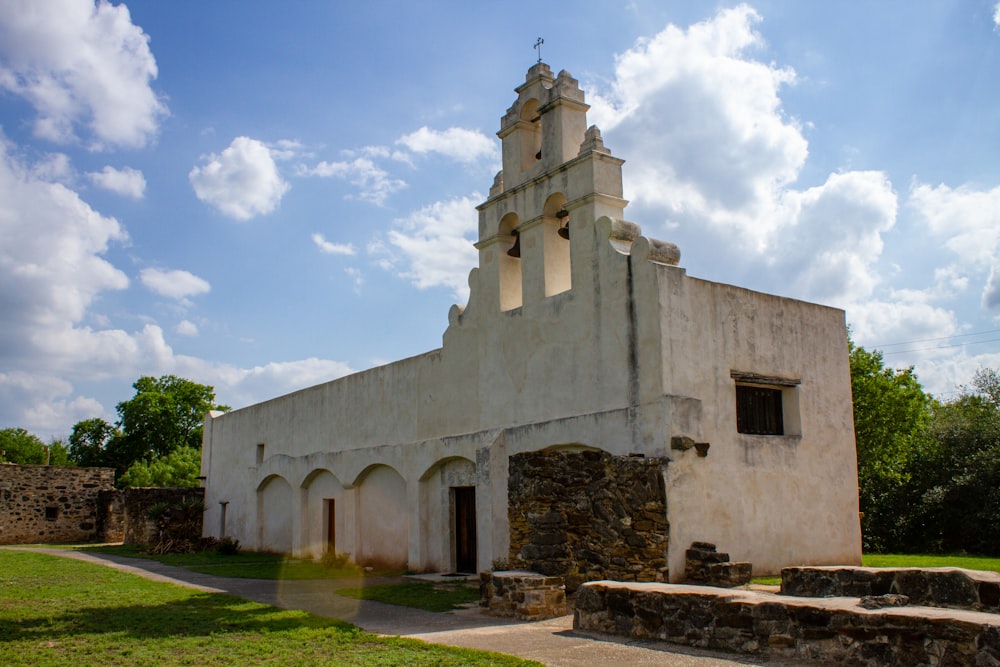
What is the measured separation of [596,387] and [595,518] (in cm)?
256

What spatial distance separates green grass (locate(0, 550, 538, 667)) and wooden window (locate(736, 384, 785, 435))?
7226 mm

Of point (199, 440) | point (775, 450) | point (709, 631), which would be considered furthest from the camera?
point (199, 440)

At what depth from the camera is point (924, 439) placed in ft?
74.9

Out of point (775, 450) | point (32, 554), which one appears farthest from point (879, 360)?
point (32, 554)

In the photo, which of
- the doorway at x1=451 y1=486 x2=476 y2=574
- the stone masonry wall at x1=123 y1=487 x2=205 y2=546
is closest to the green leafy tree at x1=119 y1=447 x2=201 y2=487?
the stone masonry wall at x1=123 y1=487 x2=205 y2=546

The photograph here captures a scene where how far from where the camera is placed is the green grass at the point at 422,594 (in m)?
11.7

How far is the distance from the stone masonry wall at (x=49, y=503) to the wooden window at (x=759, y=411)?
25.5 meters

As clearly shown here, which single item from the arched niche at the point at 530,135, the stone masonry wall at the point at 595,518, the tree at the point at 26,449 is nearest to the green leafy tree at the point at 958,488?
the stone masonry wall at the point at 595,518

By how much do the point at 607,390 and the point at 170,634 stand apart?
7.07 m

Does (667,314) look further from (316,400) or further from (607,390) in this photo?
(316,400)

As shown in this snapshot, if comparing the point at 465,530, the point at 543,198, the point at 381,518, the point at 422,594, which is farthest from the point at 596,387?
the point at 381,518

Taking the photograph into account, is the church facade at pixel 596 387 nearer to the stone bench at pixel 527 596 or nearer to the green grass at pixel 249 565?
the green grass at pixel 249 565

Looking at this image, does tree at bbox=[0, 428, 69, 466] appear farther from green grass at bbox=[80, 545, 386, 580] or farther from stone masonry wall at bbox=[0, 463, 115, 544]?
green grass at bbox=[80, 545, 386, 580]

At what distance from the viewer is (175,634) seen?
9.07 meters
